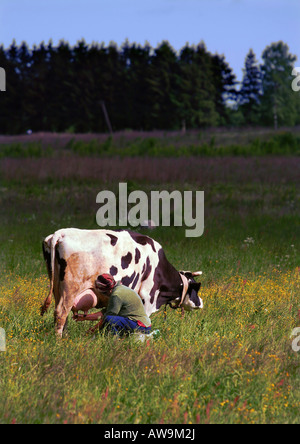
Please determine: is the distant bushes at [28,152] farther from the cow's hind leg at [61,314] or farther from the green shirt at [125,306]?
the green shirt at [125,306]

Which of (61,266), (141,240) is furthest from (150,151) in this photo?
(61,266)

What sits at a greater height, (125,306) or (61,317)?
(125,306)

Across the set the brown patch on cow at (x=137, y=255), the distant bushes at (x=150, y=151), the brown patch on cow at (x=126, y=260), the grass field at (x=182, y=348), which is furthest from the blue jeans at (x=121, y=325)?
the distant bushes at (x=150, y=151)

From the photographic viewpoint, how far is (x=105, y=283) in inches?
255

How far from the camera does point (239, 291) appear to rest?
884 cm

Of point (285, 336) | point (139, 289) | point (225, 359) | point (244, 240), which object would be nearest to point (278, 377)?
point (225, 359)

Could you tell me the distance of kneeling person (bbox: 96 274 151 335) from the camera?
20.3ft

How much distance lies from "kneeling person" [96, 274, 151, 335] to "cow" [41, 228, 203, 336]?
0.41m

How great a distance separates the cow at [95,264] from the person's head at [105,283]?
13 centimetres

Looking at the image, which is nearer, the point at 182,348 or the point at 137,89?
the point at 182,348

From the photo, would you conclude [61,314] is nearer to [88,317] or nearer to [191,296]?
[88,317]

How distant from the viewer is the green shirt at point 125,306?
6.21m

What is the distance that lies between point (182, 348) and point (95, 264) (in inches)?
60.7

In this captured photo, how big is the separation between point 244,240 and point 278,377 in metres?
7.72
